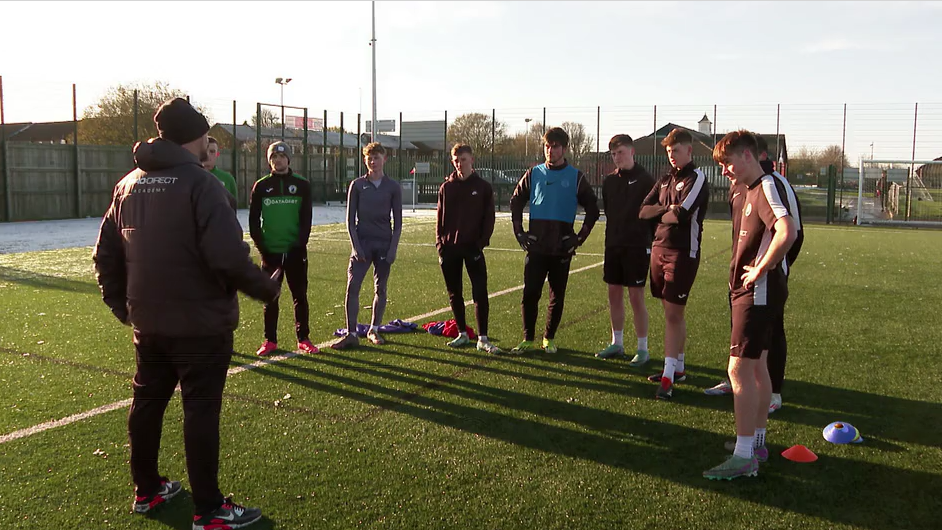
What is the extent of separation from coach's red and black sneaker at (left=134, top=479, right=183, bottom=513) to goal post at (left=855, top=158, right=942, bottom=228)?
2732cm

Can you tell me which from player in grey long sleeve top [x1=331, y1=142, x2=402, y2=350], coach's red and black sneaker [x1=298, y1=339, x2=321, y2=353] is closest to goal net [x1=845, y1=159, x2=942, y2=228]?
player in grey long sleeve top [x1=331, y1=142, x2=402, y2=350]

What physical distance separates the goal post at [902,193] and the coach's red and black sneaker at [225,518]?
27.3 meters

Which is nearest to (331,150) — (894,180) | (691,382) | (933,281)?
(894,180)

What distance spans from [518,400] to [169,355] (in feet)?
8.90

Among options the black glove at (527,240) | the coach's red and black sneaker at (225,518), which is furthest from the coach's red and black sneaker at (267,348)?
the coach's red and black sneaker at (225,518)

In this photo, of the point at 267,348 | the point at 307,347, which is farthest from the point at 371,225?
the point at 267,348

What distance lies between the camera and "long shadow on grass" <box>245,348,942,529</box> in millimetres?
3678

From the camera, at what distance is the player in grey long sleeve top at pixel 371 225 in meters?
6.89

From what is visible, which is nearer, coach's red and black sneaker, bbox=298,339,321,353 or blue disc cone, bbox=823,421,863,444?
blue disc cone, bbox=823,421,863,444

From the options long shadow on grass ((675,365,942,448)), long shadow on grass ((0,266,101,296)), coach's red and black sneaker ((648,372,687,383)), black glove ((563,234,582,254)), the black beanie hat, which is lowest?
long shadow on grass ((675,365,942,448))

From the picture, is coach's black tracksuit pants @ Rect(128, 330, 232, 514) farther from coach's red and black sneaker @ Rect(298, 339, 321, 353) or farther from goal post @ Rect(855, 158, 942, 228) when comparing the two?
goal post @ Rect(855, 158, 942, 228)

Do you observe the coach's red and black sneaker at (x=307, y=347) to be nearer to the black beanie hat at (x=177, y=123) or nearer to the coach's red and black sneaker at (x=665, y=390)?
the coach's red and black sneaker at (x=665, y=390)

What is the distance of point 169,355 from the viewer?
328 centimetres

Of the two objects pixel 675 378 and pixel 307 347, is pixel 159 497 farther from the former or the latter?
pixel 675 378
